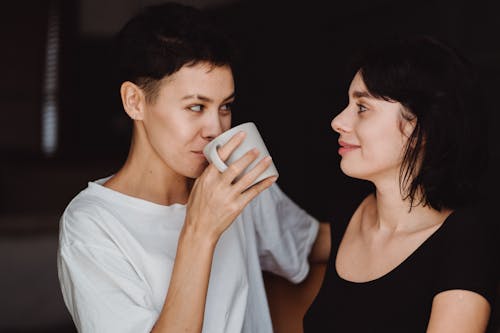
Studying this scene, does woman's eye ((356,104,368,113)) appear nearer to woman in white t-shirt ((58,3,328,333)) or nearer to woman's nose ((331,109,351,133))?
woman's nose ((331,109,351,133))

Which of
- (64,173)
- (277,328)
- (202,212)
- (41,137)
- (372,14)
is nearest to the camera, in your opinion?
(202,212)

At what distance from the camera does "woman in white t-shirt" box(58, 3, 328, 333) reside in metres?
1.14

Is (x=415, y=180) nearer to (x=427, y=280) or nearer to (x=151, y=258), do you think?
(x=427, y=280)

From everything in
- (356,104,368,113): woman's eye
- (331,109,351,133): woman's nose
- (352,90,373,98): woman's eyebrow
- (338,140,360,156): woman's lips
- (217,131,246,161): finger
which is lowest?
(338,140,360,156): woman's lips

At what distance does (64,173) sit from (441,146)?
299cm

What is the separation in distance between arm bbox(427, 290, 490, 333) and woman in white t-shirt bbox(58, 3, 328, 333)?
36 centimetres

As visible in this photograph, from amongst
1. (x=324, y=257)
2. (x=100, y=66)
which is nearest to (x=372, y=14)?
(x=324, y=257)

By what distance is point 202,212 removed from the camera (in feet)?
3.76

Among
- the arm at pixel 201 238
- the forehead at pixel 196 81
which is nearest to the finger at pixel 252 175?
the arm at pixel 201 238

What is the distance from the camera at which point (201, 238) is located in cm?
114

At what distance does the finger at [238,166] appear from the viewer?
1.10 meters

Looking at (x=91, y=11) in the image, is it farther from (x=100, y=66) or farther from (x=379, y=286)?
(x=379, y=286)

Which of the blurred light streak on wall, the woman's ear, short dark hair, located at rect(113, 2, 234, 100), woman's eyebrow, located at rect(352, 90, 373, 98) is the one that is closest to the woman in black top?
woman's eyebrow, located at rect(352, 90, 373, 98)

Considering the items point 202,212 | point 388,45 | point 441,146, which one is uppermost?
point 388,45
